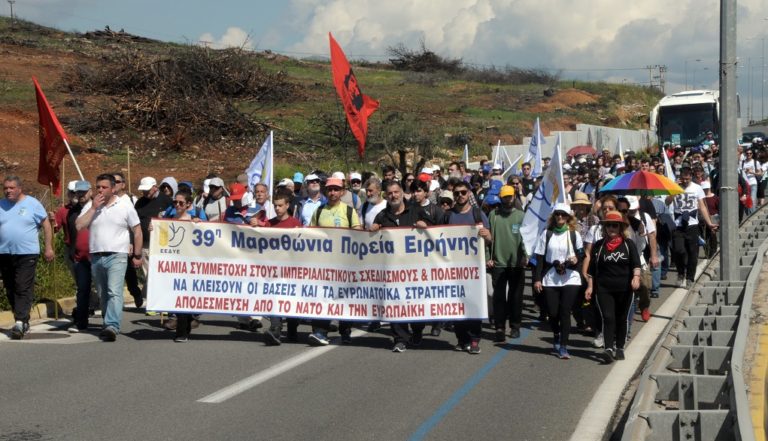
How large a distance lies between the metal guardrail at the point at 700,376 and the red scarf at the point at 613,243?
99 cm

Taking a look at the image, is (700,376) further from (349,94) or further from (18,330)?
(349,94)

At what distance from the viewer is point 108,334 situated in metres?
11.6

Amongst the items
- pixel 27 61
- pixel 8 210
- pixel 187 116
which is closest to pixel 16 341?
pixel 8 210

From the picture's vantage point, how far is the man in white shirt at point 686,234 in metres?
16.5

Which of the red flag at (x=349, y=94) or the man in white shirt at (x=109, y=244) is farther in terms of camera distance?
the red flag at (x=349, y=94)

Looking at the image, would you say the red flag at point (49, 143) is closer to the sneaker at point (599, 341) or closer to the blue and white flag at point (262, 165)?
the blue and white flag at point (262, 165)

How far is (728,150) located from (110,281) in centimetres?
807

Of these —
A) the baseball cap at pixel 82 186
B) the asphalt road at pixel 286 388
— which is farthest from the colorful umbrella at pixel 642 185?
the baseball cap at pixel 82 186

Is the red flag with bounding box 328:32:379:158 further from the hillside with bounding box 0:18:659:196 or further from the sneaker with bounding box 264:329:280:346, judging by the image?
the hillside with bounding box 0:18:659:196

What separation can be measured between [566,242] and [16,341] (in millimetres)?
5963

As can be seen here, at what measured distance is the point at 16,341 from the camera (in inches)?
456

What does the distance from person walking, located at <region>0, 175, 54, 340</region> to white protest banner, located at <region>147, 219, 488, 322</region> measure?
1.30 metres

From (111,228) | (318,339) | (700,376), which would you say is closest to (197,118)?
(111,228)

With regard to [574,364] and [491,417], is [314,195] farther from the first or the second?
[491,417]
